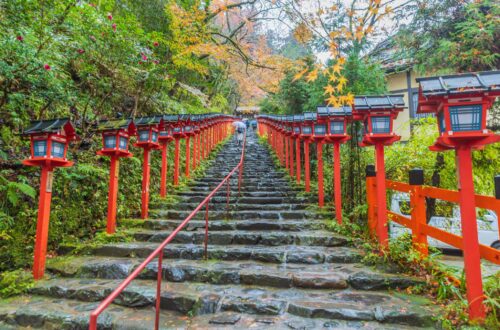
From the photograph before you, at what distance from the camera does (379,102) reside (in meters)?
4.41

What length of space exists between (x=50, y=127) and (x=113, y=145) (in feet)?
4.03

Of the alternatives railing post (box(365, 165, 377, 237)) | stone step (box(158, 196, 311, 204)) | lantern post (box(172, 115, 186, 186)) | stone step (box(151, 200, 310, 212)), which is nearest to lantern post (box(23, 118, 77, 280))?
stone step (box(151, 200, 310, 212))

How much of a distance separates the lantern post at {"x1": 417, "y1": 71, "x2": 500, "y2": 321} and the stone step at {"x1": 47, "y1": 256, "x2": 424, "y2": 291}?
884 millimetres

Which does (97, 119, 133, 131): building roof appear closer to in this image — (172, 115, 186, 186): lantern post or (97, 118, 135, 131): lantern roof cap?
(97, 118, 135, 131): lantern roof cap

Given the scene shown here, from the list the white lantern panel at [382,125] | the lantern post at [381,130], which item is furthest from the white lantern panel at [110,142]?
the white lantern panel at [382,125]

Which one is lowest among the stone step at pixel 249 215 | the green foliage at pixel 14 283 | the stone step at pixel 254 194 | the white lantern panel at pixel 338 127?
the green foliage at pixel 14 283

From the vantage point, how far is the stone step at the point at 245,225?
224 inches

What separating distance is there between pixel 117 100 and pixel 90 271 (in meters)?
4.76

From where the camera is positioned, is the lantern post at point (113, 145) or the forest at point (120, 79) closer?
the forest at point (120, 79)

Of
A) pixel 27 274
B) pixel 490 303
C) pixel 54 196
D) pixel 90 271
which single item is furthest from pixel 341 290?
pixel 54 196

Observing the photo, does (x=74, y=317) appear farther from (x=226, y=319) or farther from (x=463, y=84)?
(x=463, y=84)

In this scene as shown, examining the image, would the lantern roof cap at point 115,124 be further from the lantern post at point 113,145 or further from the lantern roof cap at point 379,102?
the lantern roof cap at point 379,102

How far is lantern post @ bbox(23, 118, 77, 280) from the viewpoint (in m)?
3.97

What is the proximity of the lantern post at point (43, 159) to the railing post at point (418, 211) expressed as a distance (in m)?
5.04
